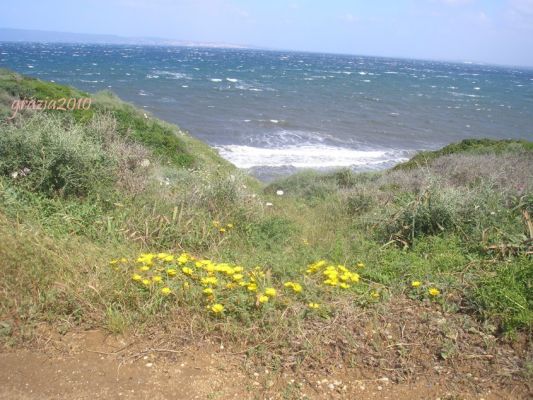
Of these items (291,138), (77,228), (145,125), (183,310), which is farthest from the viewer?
(291,138)

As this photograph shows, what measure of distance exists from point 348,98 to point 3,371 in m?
50.0

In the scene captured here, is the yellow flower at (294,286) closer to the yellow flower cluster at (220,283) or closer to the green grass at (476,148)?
the yellow flower cluster at (220,283)

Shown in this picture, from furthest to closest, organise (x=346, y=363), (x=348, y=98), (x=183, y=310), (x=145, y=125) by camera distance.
→ (x=348, y=98), (x=145, y=125), (x=183, y=310), (x=346, y=363)

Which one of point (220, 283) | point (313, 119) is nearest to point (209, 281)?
point (220, 283)

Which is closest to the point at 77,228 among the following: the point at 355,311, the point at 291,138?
the point at 355,311

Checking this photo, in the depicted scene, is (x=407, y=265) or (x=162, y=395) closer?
(x=162, y=395)

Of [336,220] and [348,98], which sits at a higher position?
[348,98]

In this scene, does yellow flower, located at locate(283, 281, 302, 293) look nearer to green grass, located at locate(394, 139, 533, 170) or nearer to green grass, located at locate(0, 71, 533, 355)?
green grass, located at locate(0, 71, 533, 355)

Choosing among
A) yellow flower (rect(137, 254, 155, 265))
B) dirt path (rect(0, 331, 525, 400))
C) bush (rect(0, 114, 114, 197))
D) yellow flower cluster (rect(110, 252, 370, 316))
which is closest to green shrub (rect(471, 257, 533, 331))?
dirt path (rect(0, 331, 525, 400))

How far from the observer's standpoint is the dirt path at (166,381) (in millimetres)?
3109

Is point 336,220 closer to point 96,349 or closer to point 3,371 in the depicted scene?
point 96,349

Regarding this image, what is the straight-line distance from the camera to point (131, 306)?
12.5ft

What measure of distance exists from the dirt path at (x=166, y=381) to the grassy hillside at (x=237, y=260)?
0.19 meters

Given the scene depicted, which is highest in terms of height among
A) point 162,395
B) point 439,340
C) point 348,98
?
point 348,98
